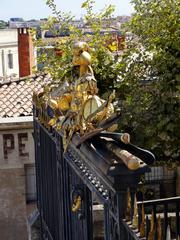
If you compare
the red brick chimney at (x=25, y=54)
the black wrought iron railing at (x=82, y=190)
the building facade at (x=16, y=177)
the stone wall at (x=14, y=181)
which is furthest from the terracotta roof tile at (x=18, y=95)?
the red brick chimney at (x=25, y=54)

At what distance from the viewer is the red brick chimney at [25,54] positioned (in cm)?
2706

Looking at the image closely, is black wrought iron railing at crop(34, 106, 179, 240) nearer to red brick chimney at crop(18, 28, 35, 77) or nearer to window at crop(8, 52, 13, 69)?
red brick chimney at crop(18, 28, 35, 77)

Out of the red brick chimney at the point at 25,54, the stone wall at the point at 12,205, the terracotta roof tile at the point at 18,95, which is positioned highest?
the terracotta roof tile at the point at 18,95

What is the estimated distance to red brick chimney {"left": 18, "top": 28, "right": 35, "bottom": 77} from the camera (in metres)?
27.1

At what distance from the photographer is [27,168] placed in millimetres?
12422

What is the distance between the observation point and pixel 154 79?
10211 millimetres

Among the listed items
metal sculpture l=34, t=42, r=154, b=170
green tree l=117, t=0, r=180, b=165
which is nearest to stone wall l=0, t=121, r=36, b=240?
green tree l=117, t=0, r=180, b=165

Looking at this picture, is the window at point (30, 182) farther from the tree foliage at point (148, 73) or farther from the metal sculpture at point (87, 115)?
the metal sculpture at point (87, 115)

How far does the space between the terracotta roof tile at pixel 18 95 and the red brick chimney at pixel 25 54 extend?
36.1 feet

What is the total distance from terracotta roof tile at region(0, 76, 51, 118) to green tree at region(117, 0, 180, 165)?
330 cm

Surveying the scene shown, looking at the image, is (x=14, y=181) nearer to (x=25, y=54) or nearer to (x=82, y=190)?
(x=82, y=190)

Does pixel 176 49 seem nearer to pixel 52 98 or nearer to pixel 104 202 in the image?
pixel 52 98

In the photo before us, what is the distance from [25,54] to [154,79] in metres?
18.7

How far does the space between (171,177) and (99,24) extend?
3.61 metres
